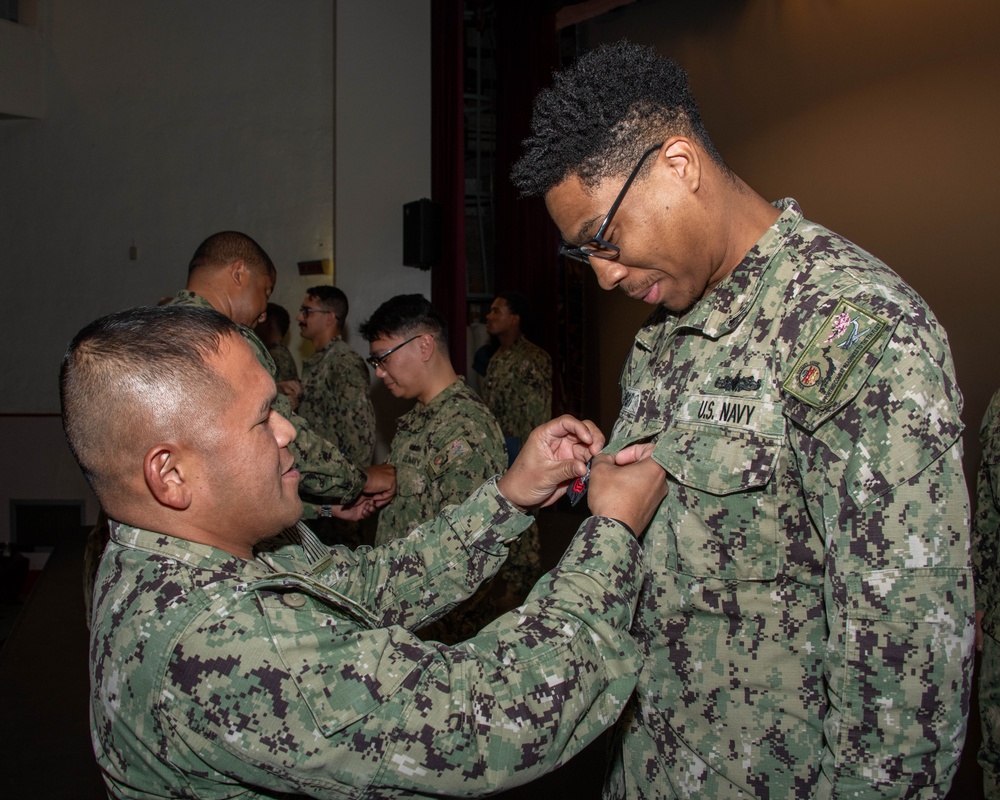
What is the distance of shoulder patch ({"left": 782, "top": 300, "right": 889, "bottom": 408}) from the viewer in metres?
1.13

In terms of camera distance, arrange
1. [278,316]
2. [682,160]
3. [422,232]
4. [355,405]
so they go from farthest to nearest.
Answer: [422,232] → [278,316] → [355,405] → [682,160]

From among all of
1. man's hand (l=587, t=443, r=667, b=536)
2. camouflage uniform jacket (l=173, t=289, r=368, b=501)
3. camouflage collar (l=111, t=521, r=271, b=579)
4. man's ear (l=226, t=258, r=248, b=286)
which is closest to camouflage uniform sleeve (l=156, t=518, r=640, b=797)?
camouflage collar (l=111, t=521, r=271, b=579)

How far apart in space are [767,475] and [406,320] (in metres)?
2.26

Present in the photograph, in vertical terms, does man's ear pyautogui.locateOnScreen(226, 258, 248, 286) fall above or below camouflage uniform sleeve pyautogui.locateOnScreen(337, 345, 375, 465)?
above

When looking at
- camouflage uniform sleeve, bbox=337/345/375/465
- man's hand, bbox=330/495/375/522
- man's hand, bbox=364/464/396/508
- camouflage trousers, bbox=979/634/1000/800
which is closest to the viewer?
camouflage trousers, bbox=979/634/1000/800

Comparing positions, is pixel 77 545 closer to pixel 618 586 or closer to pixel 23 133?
pixel 23 133

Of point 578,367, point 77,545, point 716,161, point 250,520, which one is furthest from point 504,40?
point 250,520

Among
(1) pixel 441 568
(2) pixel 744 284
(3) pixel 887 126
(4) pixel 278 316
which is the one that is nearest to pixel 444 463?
(1) pixel 441 568

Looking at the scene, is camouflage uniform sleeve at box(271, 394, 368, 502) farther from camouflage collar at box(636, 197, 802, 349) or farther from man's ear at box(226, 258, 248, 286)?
camouflage collar at box(636, 197, 802, 349)

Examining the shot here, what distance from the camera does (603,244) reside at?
138 cm

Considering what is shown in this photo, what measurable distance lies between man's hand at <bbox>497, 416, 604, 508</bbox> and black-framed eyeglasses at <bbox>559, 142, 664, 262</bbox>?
30 centimetres

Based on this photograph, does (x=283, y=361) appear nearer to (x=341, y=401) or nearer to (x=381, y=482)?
(x=341, y=401)

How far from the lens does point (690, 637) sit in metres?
1.38

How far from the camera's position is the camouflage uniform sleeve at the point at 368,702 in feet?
3.05
